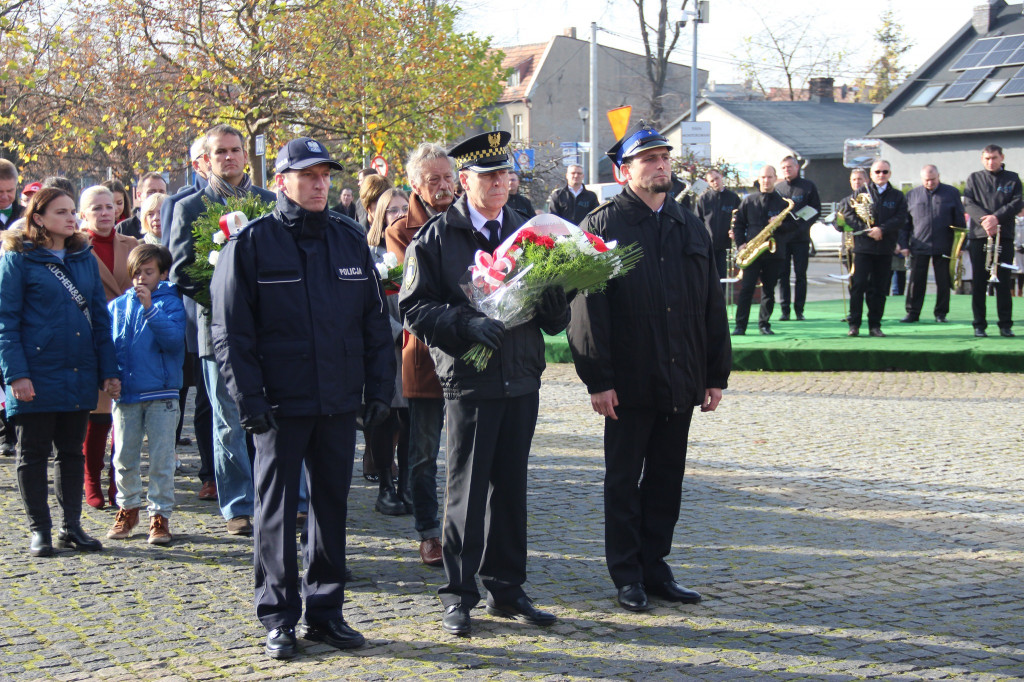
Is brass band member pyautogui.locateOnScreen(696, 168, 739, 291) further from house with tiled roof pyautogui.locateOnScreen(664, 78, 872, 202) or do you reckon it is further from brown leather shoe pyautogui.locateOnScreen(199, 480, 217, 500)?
house with tiled roof pyautogui.locateOnScreen(664, 78, 872, 202)

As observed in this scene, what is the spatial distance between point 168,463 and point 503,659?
2917mm

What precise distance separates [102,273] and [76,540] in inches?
81.0

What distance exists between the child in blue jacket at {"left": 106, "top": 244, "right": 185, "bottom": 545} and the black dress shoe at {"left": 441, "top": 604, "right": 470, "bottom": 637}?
2337 millimetres

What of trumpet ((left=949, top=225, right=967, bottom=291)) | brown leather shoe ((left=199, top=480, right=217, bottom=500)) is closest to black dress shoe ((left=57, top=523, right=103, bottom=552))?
brown leather shoe ((left=199, top=480, right=217, bottom=500))

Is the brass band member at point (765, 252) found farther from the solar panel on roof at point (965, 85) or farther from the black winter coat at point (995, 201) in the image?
the solar panel on roof at point (965, 85)

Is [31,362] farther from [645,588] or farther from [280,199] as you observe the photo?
[645,588]

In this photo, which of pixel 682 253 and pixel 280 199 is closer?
pixel 280 199

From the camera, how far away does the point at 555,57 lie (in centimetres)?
7262

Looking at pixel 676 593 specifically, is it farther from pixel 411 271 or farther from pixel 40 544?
pixel 40 544

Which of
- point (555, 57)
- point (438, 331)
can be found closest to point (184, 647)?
point (438, 331)

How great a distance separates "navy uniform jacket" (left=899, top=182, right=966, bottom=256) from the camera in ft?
50.0

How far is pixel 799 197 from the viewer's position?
1550 cm

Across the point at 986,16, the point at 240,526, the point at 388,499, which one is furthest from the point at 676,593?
the point at 986,16

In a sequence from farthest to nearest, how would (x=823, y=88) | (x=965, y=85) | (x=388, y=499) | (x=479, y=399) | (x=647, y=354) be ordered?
1. (x=823, y=88)
2. (x=965, y=85)
3. (x=388, y=499)
4. (x=647, y=354)
5. (x=479, y=399)
